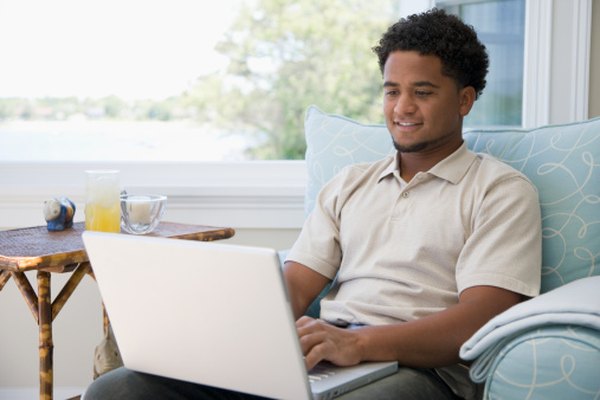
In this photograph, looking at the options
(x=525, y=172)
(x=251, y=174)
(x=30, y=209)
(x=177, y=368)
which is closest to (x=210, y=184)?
(x=251, y=174)

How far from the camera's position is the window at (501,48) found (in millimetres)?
2463

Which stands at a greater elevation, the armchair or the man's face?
the man's face

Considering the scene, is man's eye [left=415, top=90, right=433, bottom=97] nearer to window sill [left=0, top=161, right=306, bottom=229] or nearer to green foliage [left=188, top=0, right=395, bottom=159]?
window sill [left=0, top=161, right=306, bottom=229]

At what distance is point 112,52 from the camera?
2779 mm

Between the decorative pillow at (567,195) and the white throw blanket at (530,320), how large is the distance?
292mm

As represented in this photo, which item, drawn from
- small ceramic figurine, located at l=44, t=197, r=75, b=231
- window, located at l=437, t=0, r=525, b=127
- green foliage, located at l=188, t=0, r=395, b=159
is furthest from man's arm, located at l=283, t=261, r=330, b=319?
green foliage, located at l=188, t=0, r=395, b=159

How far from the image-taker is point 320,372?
1365 mm

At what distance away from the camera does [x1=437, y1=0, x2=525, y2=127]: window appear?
2463 mm

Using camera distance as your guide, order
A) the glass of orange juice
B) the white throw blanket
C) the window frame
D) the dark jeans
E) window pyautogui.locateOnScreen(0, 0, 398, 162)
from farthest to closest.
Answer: window pyautogui.locateOnScreen(0, 0, 398, 162)
the window frame
the glass of orange juice
the dark jeans
the white throw blanket

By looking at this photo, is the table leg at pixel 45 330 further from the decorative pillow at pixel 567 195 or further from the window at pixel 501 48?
the window at pixel 501 48

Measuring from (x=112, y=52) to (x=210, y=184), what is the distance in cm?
55

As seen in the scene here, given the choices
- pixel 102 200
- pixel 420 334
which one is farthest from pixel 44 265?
pixel 420 334

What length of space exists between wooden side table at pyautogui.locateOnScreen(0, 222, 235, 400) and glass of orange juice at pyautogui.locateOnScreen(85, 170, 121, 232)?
63 mm

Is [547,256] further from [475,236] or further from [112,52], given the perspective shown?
[112,52]
